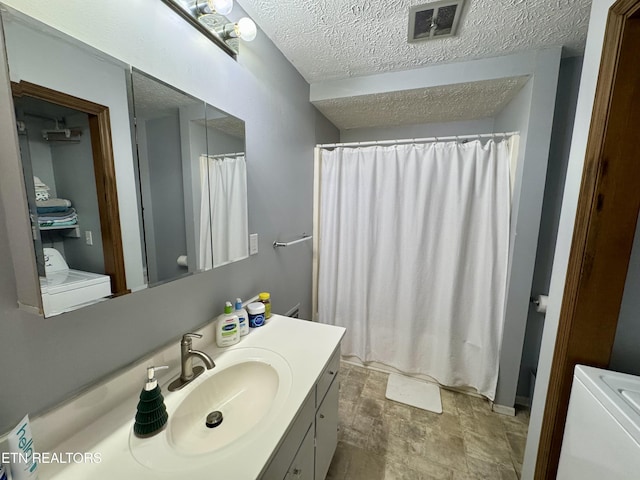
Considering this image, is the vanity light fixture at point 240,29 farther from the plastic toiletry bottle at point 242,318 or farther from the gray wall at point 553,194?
the gray wall at point 553,194

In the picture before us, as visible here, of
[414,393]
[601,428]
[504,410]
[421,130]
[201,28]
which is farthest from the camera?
[421,130]

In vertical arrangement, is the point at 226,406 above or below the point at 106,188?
below

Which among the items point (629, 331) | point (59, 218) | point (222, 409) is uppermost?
point (59, 218)

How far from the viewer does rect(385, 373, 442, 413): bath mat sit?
5.75 feet

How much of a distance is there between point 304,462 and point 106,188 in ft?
3.67

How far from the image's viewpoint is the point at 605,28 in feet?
2.50

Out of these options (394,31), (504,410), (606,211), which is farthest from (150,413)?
(504,410)

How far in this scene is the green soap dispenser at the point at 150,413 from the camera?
2.16 ft

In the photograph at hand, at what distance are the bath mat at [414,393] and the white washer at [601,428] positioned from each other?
3.19ft

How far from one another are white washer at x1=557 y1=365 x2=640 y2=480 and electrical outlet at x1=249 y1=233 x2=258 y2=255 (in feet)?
4.54

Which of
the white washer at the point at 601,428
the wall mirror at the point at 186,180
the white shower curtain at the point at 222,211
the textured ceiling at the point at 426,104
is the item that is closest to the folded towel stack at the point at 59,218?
the wall mirror at the point at 186,180

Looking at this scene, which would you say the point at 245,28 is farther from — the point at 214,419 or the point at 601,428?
the point at 601,428

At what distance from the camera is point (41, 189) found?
1.88 feet

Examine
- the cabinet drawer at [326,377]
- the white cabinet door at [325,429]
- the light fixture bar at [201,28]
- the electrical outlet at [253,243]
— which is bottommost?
the white cabinet door at [325,429]
